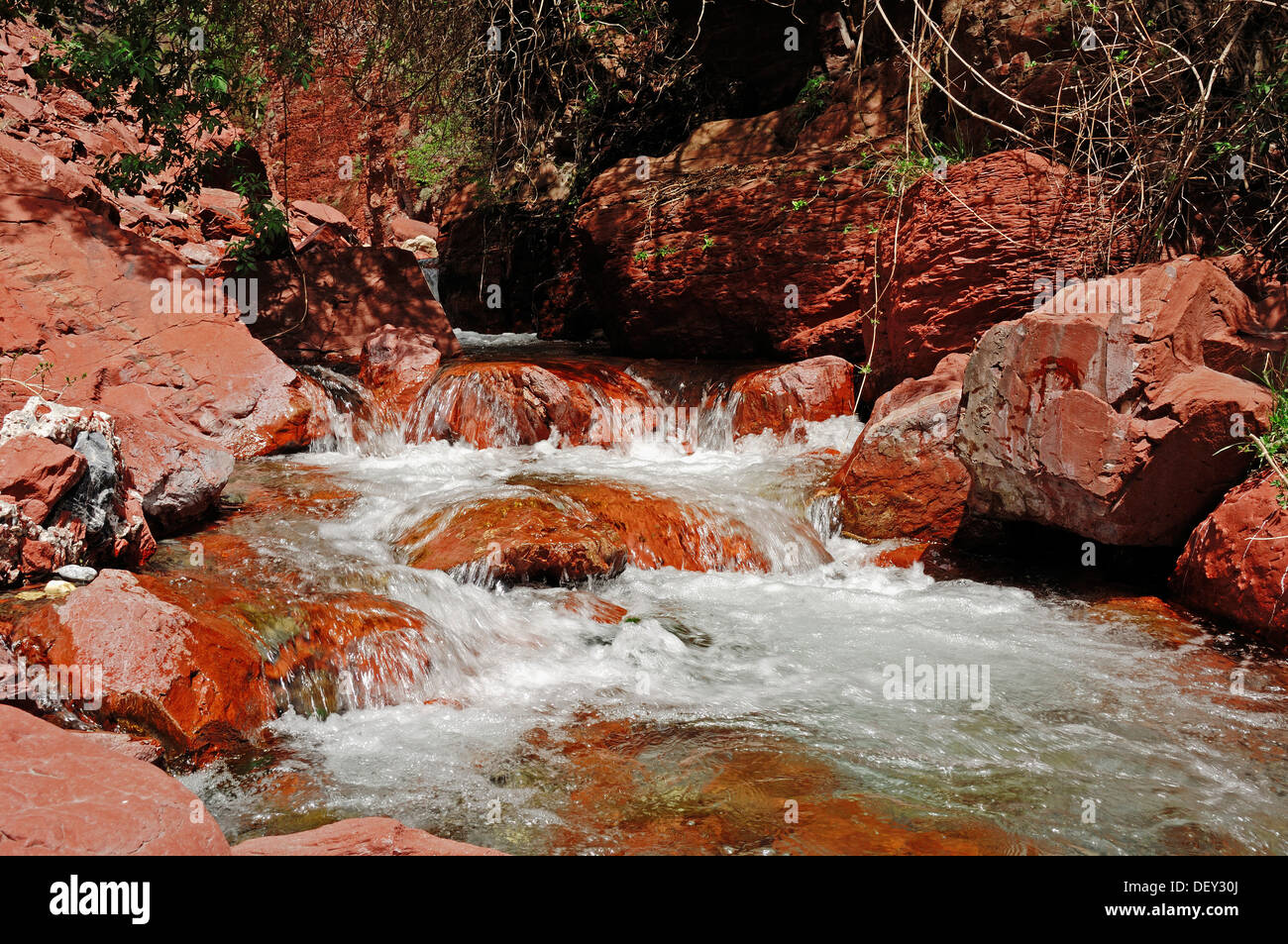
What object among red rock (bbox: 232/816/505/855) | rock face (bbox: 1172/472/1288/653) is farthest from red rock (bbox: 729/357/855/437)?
red rock (bbox: 232/816/505/855)

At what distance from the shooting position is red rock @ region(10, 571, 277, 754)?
317 cm

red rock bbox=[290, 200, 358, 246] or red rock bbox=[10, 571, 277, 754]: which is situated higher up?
red rock bbox=[290, 200, 358, 246]

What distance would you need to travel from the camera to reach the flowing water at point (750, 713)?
2818mm

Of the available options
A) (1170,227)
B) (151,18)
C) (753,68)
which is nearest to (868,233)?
(1170,227)

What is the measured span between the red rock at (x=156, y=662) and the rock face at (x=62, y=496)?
1.45 feet

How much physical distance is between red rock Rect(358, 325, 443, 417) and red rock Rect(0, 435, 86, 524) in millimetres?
3972

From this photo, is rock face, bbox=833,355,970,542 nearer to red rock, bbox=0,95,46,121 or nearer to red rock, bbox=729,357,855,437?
red rock, bbox=729,357,855,437

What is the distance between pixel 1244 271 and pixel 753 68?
22.2 ft

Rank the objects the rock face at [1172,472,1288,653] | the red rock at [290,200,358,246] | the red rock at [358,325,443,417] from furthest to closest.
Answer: the red rock at [290,200,358,246]
the red rock at [358,325,443,417]
the rock face at [1172,472,1288,653]

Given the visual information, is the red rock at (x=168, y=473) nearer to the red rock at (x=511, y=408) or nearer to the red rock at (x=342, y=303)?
the red rock at (x=511, y=408)

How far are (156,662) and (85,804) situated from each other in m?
1.33

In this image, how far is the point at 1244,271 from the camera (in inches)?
233

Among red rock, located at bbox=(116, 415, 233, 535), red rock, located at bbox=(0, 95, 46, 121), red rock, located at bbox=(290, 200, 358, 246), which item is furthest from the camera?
red rock, located at bbox=(290, 200, 358, 246)
